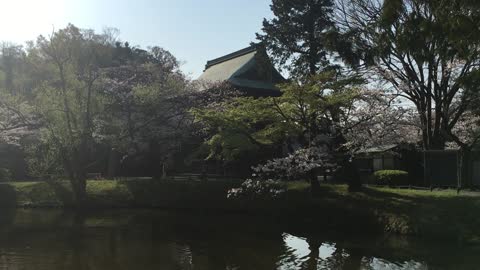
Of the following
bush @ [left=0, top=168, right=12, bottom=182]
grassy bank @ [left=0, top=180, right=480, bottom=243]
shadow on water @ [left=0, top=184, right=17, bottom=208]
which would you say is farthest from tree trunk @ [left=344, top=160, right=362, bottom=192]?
bush @ [left=0, top=168, right=12, bottom=182]

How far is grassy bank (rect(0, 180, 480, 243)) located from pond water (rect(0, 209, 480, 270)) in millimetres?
791

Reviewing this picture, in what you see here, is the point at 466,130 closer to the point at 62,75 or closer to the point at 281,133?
the point at 281,133

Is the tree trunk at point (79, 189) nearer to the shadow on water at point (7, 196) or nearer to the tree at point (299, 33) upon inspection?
the shadow on water at point (7, 196)

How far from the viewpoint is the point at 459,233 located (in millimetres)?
13281

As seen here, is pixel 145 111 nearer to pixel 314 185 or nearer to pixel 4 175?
pixel 314 185

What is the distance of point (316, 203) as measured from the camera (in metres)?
17.4

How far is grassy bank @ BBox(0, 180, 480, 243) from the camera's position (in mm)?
13961

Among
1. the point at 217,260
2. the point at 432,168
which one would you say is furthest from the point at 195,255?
the point at 432,168

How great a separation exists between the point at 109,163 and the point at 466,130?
21.5 metres

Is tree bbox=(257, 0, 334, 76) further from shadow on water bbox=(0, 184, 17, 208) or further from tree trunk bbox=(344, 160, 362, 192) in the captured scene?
shadow on water bbox=(0, 184, 17, 208)

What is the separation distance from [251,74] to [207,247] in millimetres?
21282

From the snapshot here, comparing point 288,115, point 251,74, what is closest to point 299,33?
point 251,74

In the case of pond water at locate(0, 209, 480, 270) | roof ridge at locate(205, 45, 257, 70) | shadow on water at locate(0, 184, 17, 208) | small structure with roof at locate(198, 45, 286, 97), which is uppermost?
roof ridge at locate(205, 45, 257, 70)

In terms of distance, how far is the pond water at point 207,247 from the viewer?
433 inches
